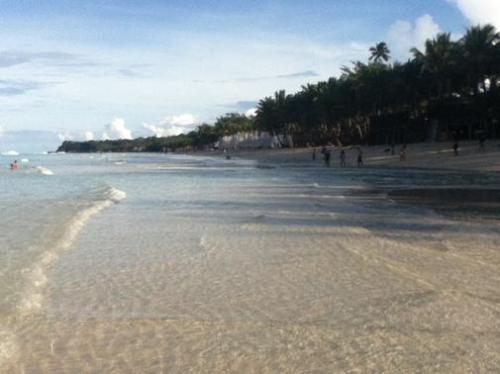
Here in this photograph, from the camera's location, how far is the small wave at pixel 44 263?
7422 mm

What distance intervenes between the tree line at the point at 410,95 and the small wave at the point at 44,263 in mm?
47548

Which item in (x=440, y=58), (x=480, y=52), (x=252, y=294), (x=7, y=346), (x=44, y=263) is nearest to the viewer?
(x=7, y=346)

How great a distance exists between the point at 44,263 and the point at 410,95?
62682 mm

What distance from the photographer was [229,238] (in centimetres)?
1255

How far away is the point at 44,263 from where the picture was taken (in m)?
10.1

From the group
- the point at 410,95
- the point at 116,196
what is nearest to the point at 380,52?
the point at 410,95

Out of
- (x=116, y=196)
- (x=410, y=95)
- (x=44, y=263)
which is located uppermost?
(x=410, y=95)

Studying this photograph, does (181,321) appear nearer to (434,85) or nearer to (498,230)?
(498,230)

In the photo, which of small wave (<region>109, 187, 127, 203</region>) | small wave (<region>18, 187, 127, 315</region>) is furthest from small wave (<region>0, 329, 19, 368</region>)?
small wave (<region>109, 187, 127, 203</region>)

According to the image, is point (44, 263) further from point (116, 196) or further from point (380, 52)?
point (380, 52)

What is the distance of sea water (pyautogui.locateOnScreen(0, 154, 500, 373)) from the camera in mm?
5449

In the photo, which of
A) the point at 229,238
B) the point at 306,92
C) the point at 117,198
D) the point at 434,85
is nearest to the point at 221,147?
the point at 306,92

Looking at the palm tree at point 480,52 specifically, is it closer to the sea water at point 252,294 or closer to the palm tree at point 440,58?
the palm tree at point 440,58

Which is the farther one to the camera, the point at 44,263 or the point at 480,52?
the point at 480,52
